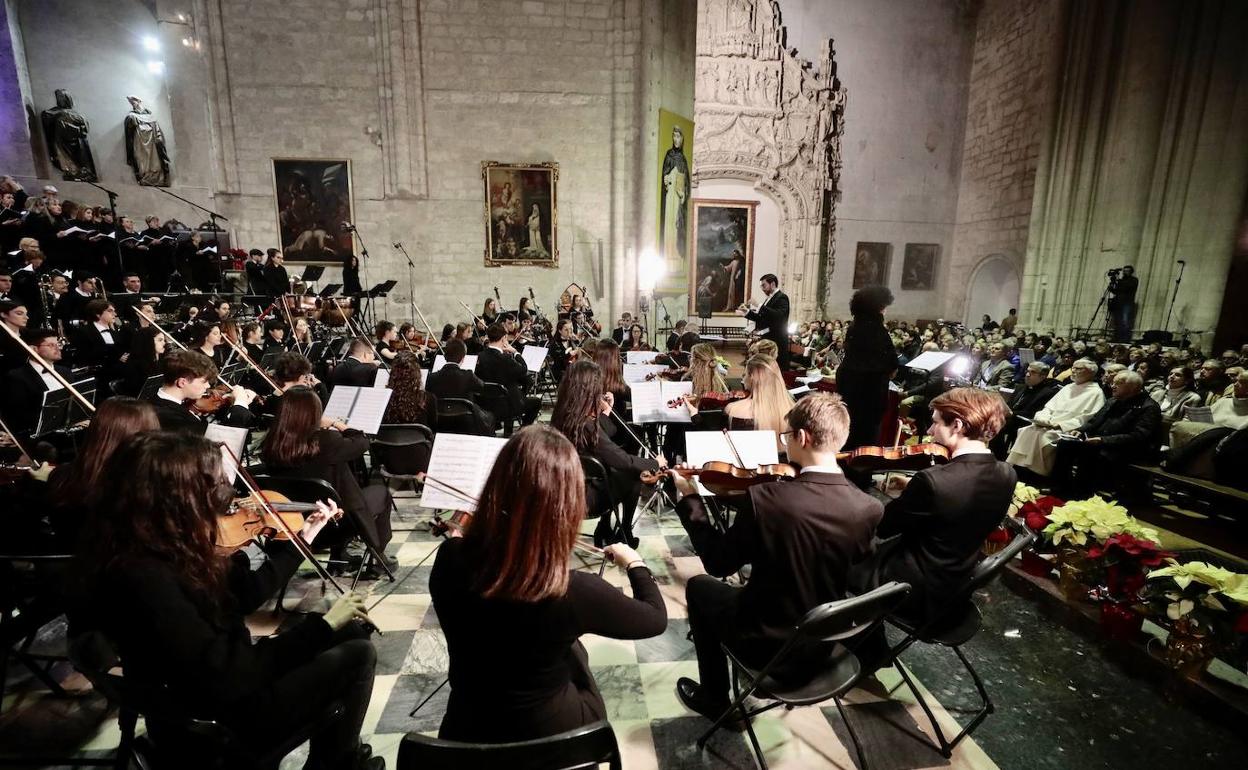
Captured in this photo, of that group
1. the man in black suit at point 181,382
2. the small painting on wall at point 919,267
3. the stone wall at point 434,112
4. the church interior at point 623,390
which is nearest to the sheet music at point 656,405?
the church interior at point 623,390

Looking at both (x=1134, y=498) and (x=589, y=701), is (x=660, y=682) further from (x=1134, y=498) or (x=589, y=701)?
(x=1134, y=498)

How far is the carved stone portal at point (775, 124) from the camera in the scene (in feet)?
50.4

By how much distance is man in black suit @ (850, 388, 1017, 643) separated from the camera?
2305 millimetres

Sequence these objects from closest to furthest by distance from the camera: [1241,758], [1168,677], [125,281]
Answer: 1. [1241,758]
2. [1168,677]
3. [125,281]

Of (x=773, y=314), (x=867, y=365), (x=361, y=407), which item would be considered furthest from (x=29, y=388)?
(x=773, y=314)

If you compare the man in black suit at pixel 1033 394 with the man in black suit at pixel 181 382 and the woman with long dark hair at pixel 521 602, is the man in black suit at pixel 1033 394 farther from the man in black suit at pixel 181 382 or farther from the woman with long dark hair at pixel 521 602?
the man in black suit at pixel 181 382

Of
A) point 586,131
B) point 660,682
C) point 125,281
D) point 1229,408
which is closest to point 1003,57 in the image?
point 586,131

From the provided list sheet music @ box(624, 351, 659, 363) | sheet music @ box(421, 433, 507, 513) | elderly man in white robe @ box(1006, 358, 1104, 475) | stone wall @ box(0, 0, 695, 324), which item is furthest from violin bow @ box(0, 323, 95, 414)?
stone wall @ box(0, 0, 695, 324)

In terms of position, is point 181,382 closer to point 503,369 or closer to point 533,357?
point 503,369

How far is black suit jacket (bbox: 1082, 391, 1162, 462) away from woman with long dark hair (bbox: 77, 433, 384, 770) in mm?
5980

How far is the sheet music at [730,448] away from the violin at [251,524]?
1.98 metres

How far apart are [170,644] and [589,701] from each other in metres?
1.12

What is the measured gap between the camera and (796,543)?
190 centimetres

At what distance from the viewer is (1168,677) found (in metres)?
2.72
